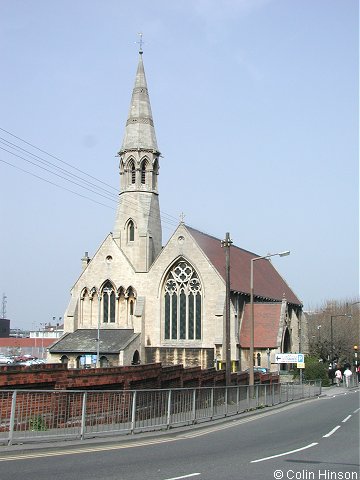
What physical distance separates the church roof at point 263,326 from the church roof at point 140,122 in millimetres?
16564

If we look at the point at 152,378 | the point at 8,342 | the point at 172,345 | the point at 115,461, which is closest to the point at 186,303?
the point at 172,345

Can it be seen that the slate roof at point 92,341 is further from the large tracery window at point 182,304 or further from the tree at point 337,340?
the tree at point 337,340

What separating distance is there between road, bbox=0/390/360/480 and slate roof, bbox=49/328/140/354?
32.8 meters

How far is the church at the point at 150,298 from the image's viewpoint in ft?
172

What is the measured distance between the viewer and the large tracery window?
175ft

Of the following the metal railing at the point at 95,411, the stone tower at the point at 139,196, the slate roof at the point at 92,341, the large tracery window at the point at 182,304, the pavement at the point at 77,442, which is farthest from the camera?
the stone tower at the point at 139,196

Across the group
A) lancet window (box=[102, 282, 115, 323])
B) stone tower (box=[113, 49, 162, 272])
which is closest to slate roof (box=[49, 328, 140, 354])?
lancet window (box=[102, 282, 115, 323])

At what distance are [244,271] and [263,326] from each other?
27.0 feet

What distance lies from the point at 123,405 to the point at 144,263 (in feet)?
131

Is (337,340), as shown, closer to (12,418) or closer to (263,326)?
(263,326)

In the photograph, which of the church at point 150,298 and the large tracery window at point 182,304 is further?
the large tracery window at point 182,304

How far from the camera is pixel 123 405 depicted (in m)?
17.2

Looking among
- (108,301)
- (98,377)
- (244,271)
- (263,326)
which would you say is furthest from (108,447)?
(244,271)

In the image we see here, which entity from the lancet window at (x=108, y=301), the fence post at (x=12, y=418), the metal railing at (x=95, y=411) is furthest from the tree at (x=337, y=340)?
the fence post at (x=12, y=418)
